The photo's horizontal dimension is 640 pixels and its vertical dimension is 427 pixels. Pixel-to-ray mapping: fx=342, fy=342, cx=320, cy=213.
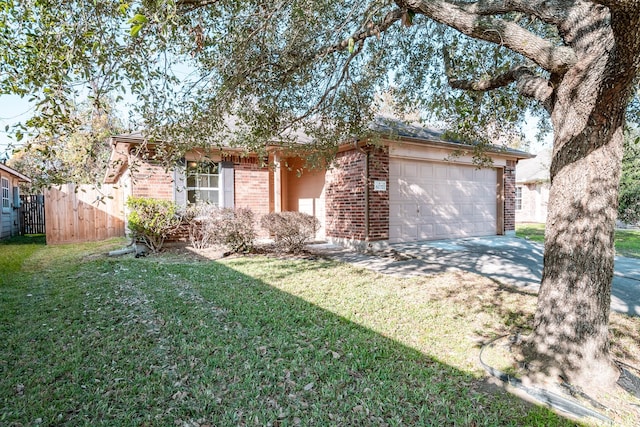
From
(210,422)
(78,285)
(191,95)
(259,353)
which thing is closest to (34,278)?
(78,285)

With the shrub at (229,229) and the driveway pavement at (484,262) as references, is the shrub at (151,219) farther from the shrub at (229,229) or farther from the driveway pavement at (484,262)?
the driveway pavement at (484,262)

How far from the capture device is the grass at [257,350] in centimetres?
238

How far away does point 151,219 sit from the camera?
8.10 meters

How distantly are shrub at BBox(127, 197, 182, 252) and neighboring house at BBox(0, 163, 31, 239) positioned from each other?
8.20 m

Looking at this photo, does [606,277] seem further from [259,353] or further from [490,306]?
[259,353]

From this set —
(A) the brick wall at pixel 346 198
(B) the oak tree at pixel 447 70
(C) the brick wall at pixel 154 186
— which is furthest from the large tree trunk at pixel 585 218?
(C) the brick wall at pixel 154 186

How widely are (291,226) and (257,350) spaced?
5.13 meters

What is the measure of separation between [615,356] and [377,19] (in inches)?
211

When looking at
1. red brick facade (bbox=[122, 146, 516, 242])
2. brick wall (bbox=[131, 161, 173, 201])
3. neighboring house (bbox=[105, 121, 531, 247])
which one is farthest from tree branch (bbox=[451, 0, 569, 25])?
brick wall (bbox=[131, 161, 173, 201])

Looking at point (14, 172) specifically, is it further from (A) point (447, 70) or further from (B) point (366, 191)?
(A) point (447, 70)

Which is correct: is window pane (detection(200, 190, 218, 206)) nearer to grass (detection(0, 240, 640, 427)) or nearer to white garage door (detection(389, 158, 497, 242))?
grass (detection(0, 240, 640, 427))

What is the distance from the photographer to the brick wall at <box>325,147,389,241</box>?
8977 mm

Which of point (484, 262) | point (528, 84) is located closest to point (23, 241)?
point (484, 262)

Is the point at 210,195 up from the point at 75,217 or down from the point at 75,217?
up
